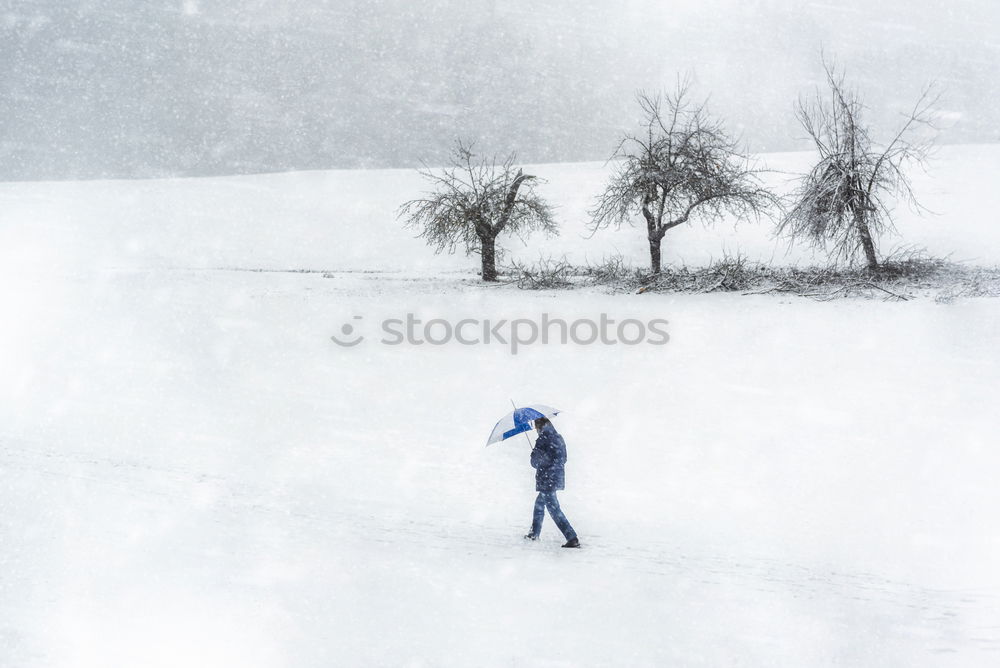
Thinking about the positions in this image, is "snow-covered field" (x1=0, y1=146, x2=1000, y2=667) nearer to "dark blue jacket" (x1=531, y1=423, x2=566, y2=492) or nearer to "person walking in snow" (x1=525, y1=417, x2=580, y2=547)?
"person walking in snow" (x1=525, y1=417, x2=580, y2=547)

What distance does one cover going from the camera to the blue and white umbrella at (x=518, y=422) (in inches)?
350

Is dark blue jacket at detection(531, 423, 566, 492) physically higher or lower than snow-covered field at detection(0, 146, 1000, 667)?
higher

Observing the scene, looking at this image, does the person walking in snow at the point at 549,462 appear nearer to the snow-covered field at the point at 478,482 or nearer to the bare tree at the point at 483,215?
the snow-covered field at the point at 478,482

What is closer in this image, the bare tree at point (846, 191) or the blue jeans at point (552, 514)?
the blue jeans at point (552, 514)

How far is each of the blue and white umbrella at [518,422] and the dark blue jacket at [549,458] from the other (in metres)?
0.17

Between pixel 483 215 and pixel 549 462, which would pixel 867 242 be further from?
pixel 549 462

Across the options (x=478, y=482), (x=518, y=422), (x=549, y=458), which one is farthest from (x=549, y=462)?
(x=478, y=482)

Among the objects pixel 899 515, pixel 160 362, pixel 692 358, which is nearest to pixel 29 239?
pixel 160 362

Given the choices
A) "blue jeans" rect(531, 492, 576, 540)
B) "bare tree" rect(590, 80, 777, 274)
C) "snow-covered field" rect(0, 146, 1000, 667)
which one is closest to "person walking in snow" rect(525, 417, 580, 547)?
"blue jeans" rect(531, 492, 576, 540)

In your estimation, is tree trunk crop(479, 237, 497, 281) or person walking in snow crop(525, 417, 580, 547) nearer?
person walking in snow crop(525, 417, 580, 547)

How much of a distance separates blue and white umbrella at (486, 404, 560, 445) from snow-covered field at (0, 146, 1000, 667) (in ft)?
4.48

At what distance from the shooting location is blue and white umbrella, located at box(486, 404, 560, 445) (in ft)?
29.2

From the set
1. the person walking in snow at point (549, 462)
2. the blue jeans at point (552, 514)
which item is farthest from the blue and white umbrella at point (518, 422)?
the blue jeans at point (552, 514)

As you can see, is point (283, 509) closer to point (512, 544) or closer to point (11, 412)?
point (512, 544)
